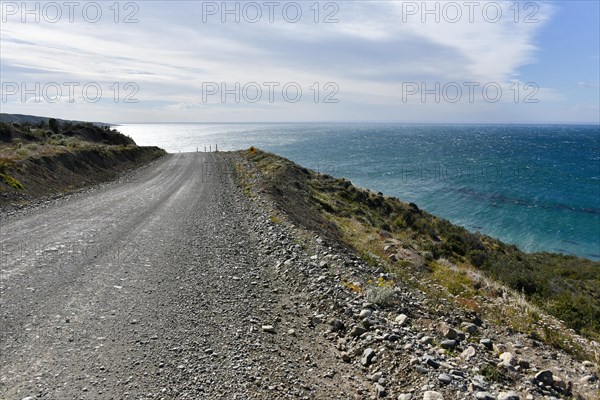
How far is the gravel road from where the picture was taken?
20.0ft

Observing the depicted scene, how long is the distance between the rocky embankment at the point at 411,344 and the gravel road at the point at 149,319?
38 cm

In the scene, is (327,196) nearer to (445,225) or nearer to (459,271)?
(445,225)

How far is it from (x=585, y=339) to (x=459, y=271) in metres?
5.86

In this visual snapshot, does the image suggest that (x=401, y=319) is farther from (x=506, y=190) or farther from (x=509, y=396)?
(x=506, y=190)

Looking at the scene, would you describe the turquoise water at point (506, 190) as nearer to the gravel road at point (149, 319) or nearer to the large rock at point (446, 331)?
the large rock at point (446, 331)

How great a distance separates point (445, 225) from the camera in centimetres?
2983

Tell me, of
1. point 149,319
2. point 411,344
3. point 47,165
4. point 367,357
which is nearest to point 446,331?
point 411,344

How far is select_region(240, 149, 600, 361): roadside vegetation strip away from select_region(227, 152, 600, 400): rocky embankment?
111 centimetres

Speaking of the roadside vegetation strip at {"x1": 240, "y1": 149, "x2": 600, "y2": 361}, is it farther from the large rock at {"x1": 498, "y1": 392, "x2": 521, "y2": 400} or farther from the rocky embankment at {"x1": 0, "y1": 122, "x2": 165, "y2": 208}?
the rocky embankment at {"x1": 0, "y1": 122, "x2": 165, "y2": 208}

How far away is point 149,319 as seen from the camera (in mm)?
8172

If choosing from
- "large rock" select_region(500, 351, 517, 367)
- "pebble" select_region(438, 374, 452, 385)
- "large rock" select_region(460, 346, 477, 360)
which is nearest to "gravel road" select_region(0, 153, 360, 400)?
"pebble" select_region(438, 374, 452, 385)

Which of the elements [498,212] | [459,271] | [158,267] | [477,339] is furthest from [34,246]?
[498,212]

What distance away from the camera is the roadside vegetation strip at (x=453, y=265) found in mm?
10425

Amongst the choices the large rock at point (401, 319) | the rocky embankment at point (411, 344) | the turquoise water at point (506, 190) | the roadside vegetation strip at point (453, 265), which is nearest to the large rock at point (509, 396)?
the rocky embankment at point (411, 344)
